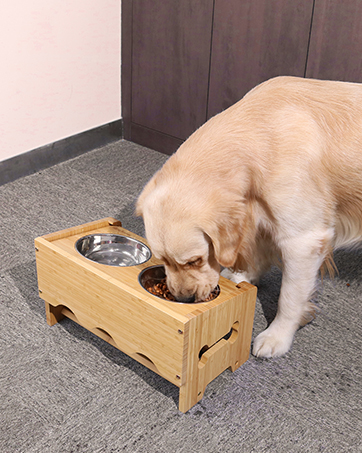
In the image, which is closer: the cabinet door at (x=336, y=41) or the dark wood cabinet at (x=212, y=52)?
the cabinet door at (x=336, y=41)

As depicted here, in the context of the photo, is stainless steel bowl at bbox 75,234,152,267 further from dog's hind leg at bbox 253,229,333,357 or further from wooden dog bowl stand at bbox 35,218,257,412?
dog's hind leg at bbox 253,229,333,357

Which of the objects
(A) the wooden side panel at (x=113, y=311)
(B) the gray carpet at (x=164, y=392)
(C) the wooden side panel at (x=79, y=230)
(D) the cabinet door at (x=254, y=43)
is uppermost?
(D) the cabinet door at (x=254, y=43)

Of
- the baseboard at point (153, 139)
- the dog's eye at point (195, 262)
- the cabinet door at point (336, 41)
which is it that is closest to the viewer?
the dog's eye at point (195, 262)

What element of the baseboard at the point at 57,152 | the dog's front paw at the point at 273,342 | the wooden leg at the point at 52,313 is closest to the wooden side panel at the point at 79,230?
the wooden leg at the point at 52,313

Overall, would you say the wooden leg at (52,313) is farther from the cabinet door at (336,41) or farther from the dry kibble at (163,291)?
the cabinet door at (336,41)

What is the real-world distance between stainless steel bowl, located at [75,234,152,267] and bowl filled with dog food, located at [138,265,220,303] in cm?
11

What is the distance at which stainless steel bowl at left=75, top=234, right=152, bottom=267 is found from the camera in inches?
78.0

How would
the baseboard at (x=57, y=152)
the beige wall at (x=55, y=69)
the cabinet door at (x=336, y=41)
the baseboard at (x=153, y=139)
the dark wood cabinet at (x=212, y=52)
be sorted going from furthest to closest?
1. the baseboard at (x=153, y=139)
2. the baseboard at (x=57, y=152)
3. the beige wall at (x=55, y=69)
4. the dark wood cabinet at (x=212, y=52)
5. the cabinet door at (x=336, y=41)

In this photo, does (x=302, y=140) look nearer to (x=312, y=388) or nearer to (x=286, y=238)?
(x=286, y=238)

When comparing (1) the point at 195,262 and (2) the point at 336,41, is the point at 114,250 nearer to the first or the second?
(1) the point at 195,262

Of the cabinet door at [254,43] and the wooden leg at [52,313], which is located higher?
the cabinet door at [254,43]

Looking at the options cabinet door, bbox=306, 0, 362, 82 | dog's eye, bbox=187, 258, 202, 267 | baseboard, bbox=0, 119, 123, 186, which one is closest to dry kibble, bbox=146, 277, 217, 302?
dog's eye, bbox=187, 258, 202, 267

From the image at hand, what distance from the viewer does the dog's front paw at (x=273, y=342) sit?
1983mm

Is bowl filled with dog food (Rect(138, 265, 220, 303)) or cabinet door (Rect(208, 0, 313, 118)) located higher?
cabinet door (Rect(208, 0, 313, 118))
